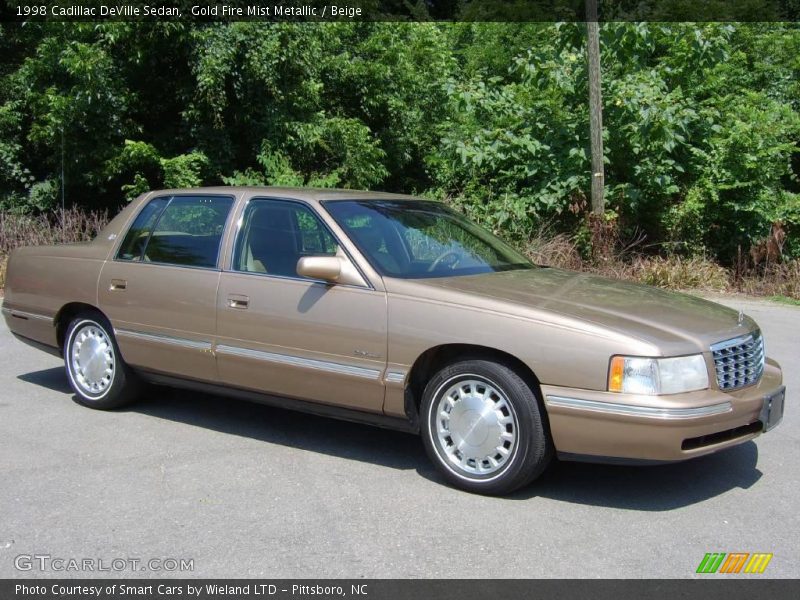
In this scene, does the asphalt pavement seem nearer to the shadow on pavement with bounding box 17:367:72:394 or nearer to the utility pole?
the shadow on pavement with bounding box 17:367:72:394

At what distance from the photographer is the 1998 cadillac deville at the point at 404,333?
4.42 m

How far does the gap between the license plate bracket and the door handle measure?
3052 mm

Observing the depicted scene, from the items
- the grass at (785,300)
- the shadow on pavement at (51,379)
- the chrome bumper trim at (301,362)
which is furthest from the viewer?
the grass at (785,300)

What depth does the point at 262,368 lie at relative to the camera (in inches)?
215

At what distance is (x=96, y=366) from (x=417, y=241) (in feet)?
8.55

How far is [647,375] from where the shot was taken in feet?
14.2

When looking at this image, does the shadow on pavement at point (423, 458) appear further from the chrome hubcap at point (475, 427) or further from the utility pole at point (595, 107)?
the utility pole at point (595, 107)

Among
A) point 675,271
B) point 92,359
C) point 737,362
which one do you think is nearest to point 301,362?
point 92,359

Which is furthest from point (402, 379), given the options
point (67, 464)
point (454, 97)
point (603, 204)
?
point (454, 97)

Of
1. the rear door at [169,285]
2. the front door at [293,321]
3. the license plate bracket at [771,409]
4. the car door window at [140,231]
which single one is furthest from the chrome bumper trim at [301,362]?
the license plate bracket at [771,409]

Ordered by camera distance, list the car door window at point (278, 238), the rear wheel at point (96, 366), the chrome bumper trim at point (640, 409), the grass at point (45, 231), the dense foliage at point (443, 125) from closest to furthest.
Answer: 1. the chrome bumper trim at point (640, 409)
2. the car door window at point (278, 238)
3. the rear wheel at point (96, 366)
4. the dense foliage at point (443, 125)
5. the grass at point (45, 231)

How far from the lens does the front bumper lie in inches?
169

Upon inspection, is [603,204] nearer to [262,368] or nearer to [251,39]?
[251,39]

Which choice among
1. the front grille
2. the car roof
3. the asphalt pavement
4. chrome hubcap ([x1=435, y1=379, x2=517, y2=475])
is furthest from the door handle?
the front grille
